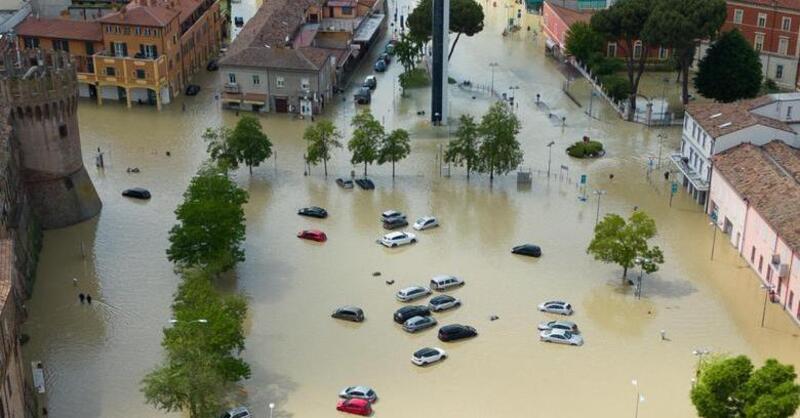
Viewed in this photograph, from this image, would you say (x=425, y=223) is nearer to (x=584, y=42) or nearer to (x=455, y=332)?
(x=455, y=332)

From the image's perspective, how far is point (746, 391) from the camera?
46938 millimetres

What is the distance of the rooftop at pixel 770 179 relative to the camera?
65.6 metres

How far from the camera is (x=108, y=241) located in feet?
241

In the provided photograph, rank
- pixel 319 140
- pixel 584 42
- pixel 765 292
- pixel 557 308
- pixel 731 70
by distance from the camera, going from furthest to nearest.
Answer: pixel 584 42 → pixel 731 70 → pixel 319 140 → pixel 765 292 → pixel 557 308

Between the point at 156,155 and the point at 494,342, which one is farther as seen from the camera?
the point at 156,155

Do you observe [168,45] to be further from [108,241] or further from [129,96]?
[108,241]

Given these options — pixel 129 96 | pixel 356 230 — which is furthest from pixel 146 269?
pixel 129 96

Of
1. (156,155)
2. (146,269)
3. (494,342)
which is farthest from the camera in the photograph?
(156,155)

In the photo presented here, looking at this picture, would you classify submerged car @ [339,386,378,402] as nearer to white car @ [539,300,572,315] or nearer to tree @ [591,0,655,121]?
white car @ [539,300,572,315]

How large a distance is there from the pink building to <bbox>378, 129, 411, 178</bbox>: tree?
24146 mm

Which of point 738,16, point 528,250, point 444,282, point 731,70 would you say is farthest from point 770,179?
point 738,16

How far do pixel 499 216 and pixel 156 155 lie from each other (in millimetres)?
30824

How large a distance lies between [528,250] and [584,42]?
4411 cm

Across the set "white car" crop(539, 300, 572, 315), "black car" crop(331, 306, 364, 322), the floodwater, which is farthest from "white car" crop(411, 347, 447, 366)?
"white car" crop(539, 300, 572, 315)
